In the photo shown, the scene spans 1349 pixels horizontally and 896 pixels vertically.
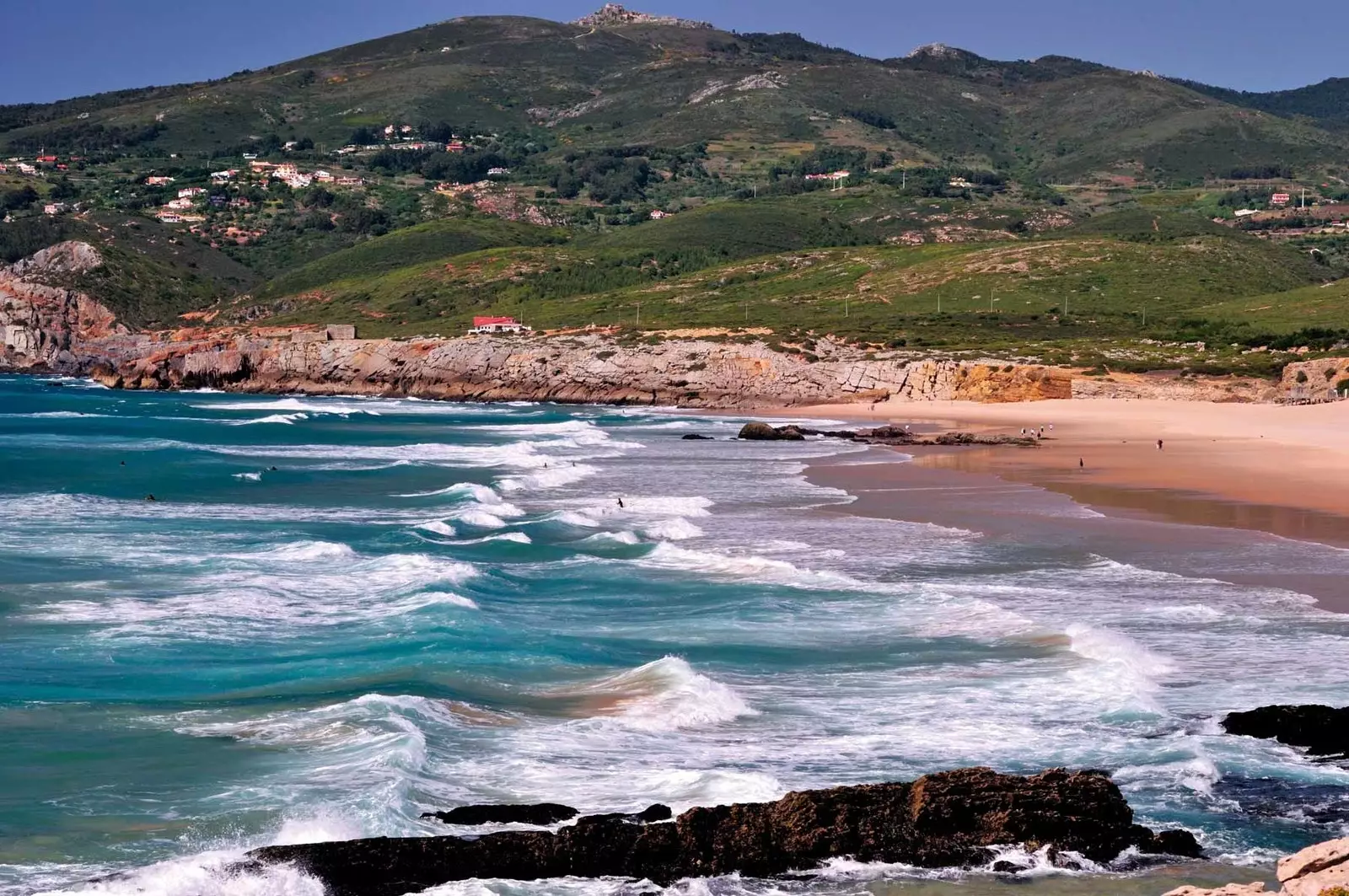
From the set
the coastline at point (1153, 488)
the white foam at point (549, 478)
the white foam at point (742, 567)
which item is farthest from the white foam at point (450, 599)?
the white foam at point (549, 478)

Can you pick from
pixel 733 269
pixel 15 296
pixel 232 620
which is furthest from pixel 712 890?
pixel 15 296

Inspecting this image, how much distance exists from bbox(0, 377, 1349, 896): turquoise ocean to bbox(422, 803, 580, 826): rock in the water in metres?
0.31

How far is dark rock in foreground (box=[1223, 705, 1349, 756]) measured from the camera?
46.9 ft

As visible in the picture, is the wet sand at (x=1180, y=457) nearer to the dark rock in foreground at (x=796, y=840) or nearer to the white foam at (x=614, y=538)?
the white foam at (x=614, y=538)

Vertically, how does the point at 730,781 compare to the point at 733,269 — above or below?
below

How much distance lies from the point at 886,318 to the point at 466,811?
9683 centimetres

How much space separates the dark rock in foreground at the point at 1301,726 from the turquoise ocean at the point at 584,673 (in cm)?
24

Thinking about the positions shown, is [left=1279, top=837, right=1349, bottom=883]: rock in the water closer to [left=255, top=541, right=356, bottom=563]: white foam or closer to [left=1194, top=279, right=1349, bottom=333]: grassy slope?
[left=255, top=541, right=356, bottom=563]: white foam

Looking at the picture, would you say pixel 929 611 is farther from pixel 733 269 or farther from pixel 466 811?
pixel 733 269

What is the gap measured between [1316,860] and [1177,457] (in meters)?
38.2

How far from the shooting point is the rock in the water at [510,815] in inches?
488

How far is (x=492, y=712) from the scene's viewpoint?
53.3 ft

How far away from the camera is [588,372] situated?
91688mm

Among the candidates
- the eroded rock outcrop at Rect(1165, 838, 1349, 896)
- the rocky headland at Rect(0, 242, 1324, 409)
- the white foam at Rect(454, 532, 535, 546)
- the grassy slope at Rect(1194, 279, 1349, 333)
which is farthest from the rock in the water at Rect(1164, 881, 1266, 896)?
the grassy slope at Rect(1194, 279, 1349, 333)
